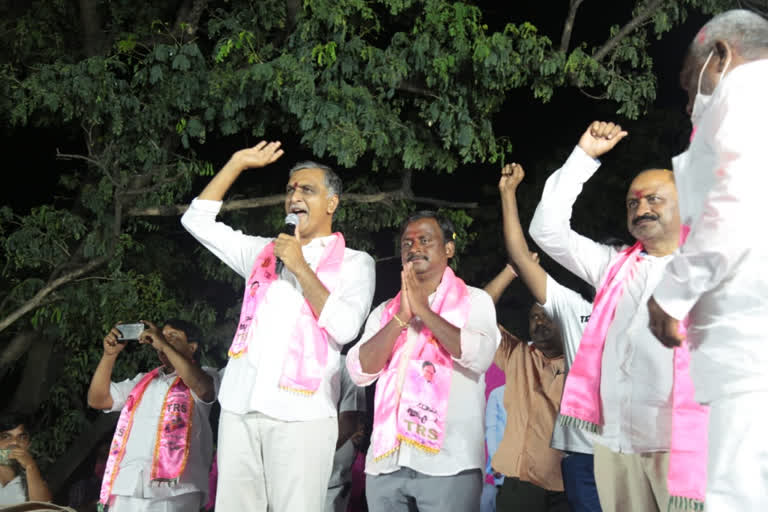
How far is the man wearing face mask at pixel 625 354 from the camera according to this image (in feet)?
9.65

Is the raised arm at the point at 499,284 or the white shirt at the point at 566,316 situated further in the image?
the raised arm at the point at 499,284

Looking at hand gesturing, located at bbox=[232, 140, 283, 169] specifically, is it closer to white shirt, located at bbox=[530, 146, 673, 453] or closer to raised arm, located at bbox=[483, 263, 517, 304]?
white shirt, located at bbox=[530, 146, 673, 453]

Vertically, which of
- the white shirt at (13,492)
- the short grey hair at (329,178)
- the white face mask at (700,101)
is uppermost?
the white face mask at (700,101)

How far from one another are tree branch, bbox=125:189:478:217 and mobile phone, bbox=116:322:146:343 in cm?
276

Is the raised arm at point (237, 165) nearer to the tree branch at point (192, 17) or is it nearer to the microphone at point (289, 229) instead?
the microphone at point (289, 229)

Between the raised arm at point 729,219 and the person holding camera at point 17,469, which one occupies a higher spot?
the raised arm at point 729,219

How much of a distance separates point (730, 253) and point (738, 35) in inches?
27.5

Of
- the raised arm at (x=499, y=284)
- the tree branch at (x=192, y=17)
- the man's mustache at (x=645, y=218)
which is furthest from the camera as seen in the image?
the tree branch at (x=192, y=17)

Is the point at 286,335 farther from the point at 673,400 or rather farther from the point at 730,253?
the point at 730,253

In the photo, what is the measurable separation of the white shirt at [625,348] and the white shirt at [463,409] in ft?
1.66

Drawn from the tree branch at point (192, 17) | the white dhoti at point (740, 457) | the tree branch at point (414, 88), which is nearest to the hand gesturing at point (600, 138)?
the white dhoti at point (740, 457)

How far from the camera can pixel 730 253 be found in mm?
2115

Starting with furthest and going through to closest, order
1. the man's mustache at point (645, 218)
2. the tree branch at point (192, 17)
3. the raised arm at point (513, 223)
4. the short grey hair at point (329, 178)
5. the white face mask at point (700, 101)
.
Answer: the tree branch at point (192, 17) < the short grey hair at point (329, 178) < the raised arm at point (513, 223) < the man's mustache at point (645, 218) < the white face mask at point (700, 101)

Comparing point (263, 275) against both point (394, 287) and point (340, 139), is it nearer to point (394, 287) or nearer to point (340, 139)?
point (340, 139)
